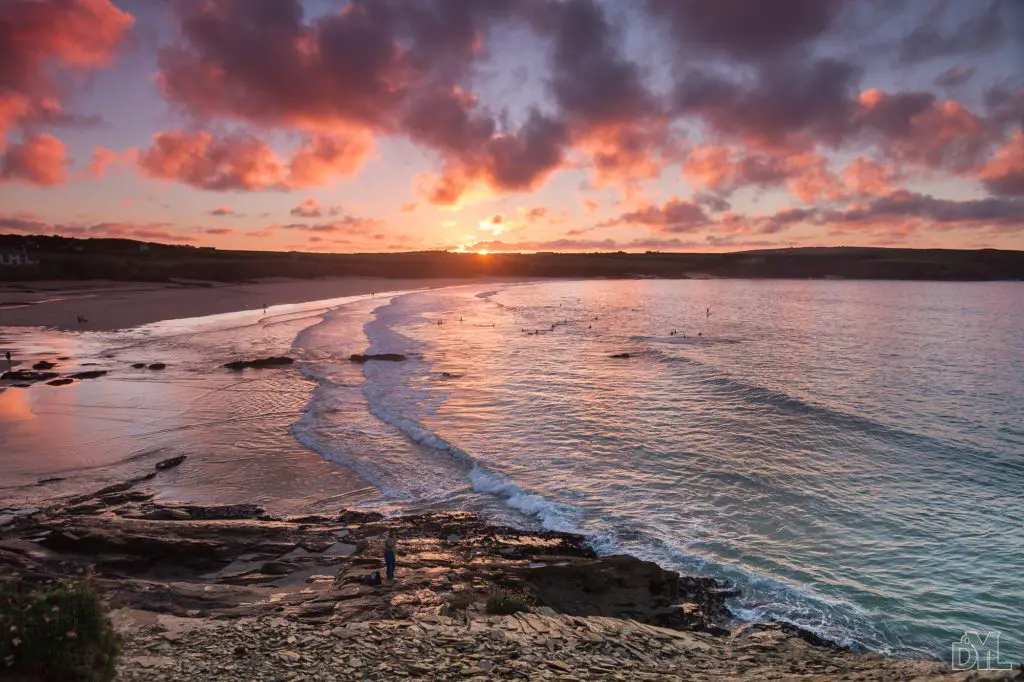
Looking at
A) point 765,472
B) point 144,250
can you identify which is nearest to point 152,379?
point 765,472

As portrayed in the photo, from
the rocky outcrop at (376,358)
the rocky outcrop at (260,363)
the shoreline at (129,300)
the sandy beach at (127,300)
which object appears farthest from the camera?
the sandy beach at (127,300)

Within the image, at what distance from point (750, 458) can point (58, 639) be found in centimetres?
1765

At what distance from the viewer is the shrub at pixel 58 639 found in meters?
6.11

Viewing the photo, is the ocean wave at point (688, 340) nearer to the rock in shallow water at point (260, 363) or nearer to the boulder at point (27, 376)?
the rock in shallow water at point (260, 363)

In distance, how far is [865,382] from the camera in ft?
102

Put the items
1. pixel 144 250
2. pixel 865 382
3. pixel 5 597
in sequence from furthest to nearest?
pixel 144 250 < pixel 865 382 < pixel 5 597

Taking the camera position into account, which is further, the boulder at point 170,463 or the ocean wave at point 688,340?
the ocean wave at point 688,340

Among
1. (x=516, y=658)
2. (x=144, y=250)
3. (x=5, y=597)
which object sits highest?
(x=144, y=250)

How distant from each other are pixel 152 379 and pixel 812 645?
1175 inches

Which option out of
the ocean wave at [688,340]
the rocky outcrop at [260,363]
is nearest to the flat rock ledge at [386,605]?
Result: the rocky outcrop at [260,363]

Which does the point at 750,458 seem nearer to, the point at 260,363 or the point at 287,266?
the point at 260,363

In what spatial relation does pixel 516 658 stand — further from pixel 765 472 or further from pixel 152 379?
pixel 152 379

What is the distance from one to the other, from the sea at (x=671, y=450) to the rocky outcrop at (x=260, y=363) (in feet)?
5.46

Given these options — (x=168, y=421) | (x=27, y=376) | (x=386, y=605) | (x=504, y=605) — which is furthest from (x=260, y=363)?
(x=504, y=605)
